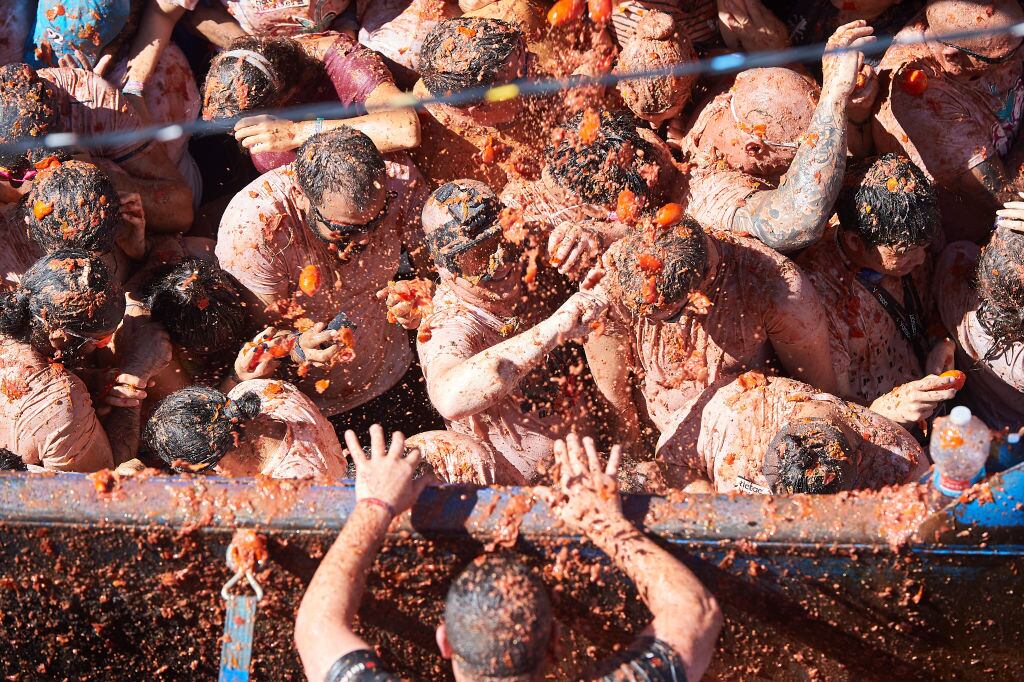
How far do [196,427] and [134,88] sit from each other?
217 centimetres

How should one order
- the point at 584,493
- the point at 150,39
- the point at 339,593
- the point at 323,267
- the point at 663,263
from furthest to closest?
1. the point at 150,39
2. the point at 323,267
3. the point at 663,263
4. the point at 584,493
5. the point at 339,593

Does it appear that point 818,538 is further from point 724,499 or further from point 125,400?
point 125,400

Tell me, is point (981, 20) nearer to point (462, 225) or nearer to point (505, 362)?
point (462, 225)

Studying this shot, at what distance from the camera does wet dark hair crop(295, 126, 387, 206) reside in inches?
170

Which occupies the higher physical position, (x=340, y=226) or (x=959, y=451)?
(x=340, y=226)

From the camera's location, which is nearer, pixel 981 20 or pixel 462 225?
pixel 462 225

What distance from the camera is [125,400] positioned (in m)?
4.59

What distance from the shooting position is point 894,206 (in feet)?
14.2

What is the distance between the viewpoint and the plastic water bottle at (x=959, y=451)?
10.9 ft

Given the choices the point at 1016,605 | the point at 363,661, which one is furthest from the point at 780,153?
the point at 363,661

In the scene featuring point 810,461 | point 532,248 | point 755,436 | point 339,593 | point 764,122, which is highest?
point 764,122

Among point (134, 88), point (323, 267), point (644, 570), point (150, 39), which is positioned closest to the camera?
point (644, 570)

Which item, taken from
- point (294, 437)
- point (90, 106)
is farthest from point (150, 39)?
point (294, 437)

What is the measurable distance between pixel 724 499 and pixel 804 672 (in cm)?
72
